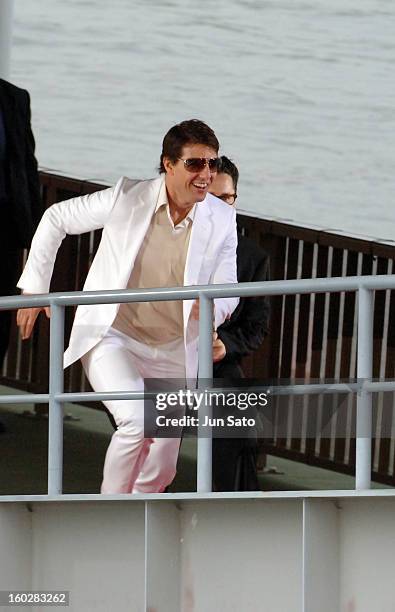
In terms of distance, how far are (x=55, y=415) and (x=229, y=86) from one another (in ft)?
29.6

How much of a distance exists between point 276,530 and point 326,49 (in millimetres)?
9862

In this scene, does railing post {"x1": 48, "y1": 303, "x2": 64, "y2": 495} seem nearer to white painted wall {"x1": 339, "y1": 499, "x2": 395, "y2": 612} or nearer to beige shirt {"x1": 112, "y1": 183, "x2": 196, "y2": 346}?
beige shirt {"x1": 112, "y1": 183, "x2": 196, "y2": 346}

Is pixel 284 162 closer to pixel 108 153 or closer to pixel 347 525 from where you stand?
pixel 108 153

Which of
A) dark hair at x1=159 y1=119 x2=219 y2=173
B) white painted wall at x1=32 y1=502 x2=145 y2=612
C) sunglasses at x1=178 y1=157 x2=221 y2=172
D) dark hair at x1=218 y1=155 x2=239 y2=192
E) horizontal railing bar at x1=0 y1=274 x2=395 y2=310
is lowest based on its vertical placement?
white painted wall at x1=32 y1=502 x2=145 y2=612

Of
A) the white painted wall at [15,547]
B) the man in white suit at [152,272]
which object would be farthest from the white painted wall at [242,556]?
the white painted wall at [15,547]

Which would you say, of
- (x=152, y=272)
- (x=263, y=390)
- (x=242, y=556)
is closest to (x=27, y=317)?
(x=152, y=272)

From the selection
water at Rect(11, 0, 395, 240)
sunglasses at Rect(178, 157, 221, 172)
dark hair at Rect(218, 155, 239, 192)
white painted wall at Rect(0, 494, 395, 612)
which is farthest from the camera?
water at Rect(11, 0, 395, 240)

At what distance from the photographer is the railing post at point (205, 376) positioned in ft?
21.7

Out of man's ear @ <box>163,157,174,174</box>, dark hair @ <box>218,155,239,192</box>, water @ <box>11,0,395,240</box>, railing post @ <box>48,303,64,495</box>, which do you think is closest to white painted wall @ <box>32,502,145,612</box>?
railing post @ <box>48,303,64,495</box>

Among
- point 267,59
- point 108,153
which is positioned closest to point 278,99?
point 267,59

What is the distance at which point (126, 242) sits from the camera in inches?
268

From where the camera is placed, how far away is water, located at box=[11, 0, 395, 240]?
15375 millimetres

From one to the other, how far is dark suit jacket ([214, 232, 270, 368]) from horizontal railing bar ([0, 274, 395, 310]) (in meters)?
0.50

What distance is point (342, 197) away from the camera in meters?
15.1
